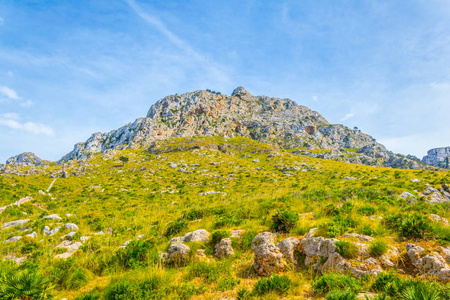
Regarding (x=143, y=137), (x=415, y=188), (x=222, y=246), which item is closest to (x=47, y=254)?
(x=222, y=246)

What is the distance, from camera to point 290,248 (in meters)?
6.72

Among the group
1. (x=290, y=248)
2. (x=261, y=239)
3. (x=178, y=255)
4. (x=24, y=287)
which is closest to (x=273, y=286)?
(x=290, y=248)

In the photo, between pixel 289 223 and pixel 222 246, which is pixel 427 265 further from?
pixel 222 246

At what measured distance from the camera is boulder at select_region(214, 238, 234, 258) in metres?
7.21

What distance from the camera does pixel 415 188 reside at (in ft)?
63.0

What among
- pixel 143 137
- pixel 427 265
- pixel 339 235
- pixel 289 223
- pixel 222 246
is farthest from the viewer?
pixel 143 137

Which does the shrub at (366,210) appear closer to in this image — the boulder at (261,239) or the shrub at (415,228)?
the shrub at (415,228)

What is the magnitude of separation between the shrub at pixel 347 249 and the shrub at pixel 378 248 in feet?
1.37

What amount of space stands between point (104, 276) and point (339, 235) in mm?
8569

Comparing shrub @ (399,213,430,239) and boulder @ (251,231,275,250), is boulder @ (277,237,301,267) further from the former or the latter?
shrub @ (399,213,430,239)

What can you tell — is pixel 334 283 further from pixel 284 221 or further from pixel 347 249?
pixel 284 221

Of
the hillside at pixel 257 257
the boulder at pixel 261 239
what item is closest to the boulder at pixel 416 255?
the hillside at pixel 257 257

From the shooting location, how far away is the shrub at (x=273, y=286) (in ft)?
16.7

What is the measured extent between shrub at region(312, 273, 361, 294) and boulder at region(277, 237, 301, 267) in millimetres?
1403
